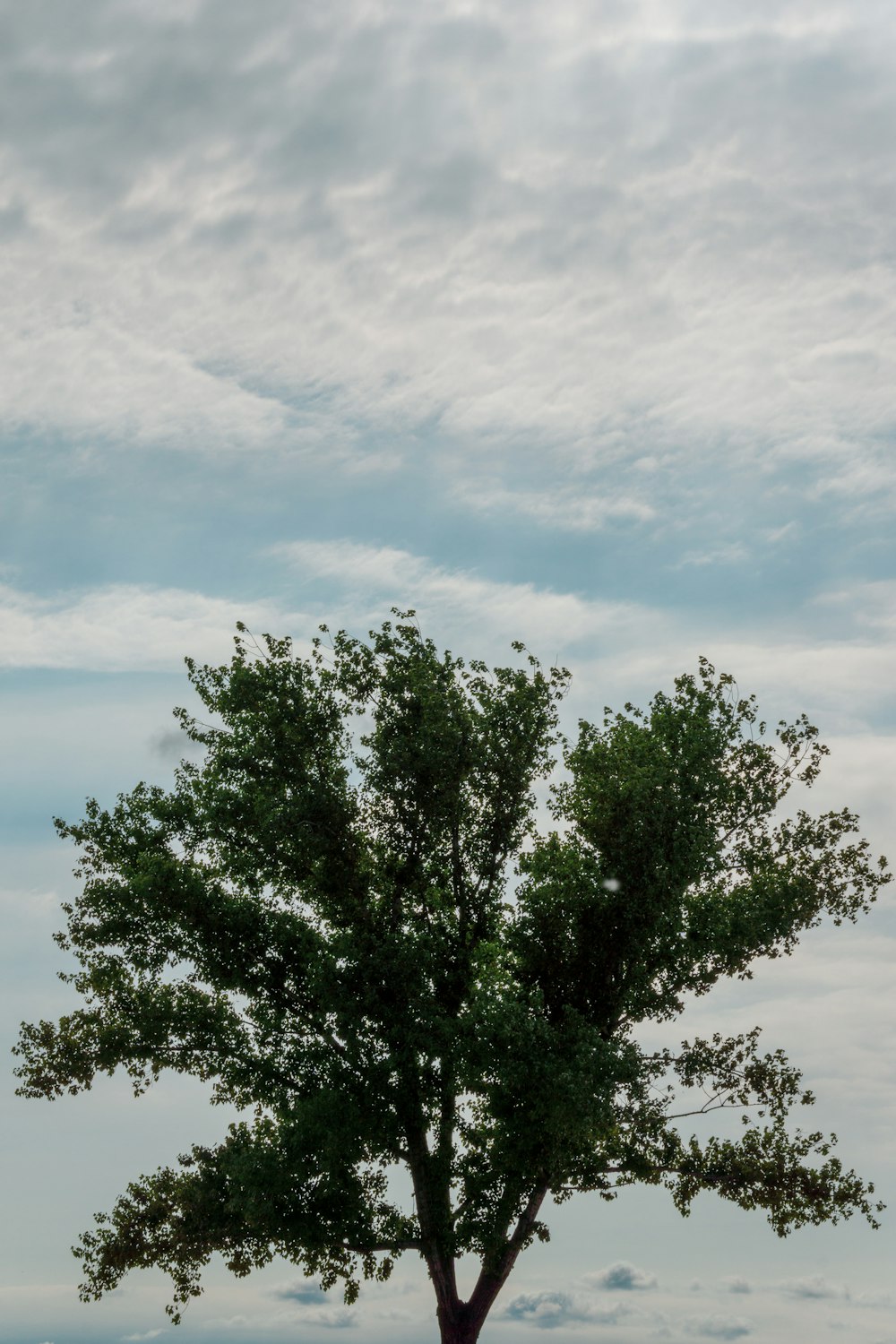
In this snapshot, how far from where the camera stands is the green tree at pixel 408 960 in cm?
2808

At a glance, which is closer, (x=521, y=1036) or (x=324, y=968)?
(x=521, y=1036)

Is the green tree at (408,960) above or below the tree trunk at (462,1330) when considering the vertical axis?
above

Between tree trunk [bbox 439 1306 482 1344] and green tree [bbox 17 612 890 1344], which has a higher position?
green tree [bbox 17 612 890 1344]

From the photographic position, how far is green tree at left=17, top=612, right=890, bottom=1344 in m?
28.1

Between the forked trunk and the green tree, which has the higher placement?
the green tree

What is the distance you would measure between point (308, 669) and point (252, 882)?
18.4 feet

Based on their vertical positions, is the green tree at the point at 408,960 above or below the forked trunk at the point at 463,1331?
above

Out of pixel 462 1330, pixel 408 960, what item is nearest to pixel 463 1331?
pixel 462 1330

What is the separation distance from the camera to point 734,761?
3328 cm

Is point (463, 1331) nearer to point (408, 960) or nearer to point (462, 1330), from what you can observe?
point (462, 1330)

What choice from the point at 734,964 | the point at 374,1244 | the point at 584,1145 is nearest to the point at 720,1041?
the point at 734,964

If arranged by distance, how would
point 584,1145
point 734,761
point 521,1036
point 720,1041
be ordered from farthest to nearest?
point 734,761, point 720,1041, point 584,1145, point 521,1036

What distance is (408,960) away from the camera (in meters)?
28.4

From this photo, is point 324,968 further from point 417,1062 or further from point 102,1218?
point 102,1218
